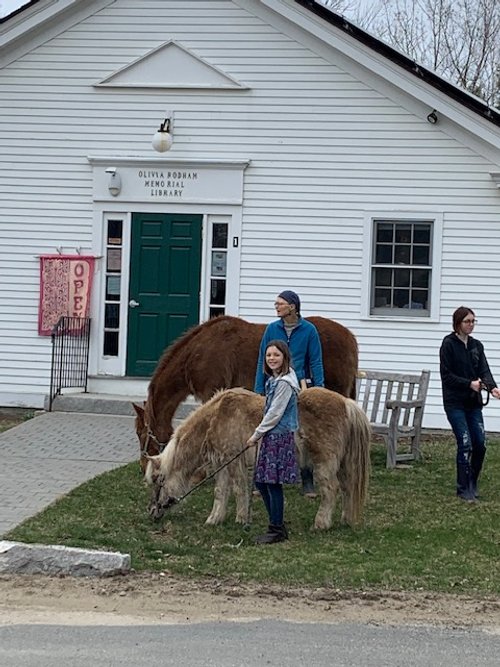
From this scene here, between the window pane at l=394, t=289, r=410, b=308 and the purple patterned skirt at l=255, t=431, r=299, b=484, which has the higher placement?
the window pane at l=394, t=289, r=410, b=308

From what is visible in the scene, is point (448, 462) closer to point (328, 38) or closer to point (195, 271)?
point (195, 271)

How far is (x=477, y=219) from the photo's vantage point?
44.2ft

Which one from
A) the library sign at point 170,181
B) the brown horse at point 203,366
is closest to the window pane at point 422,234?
the library sign at point 170,181

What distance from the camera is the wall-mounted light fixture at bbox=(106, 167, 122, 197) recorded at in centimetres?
1398

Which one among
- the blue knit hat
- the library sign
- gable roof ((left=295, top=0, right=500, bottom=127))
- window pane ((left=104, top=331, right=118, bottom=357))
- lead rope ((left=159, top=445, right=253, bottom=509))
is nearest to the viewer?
lead rope ((left=159, top=445, right=253, bottom=509))

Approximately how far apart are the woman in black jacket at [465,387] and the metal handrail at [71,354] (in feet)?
22.4

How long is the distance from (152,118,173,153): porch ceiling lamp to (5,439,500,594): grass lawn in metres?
5.97

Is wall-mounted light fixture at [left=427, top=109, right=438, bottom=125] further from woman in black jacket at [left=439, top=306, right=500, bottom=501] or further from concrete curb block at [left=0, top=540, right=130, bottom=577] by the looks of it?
concrete curb block at [left=0, top=540, right=130, bottom=577]

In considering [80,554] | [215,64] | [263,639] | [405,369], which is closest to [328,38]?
[215,64]

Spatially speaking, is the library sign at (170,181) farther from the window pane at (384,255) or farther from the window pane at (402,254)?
the window pane at (402,254)

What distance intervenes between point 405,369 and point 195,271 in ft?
11.2

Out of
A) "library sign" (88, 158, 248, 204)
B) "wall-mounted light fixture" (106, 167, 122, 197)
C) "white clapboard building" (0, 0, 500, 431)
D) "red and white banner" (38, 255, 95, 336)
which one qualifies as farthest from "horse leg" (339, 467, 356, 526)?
"wall-mounted light fixture" (106, 167, 122, 197)

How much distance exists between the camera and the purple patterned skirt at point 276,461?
713cm

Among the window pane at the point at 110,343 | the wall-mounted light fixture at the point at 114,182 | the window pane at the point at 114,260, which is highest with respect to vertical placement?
the wall-mounted light fixture at the point at 114,182
